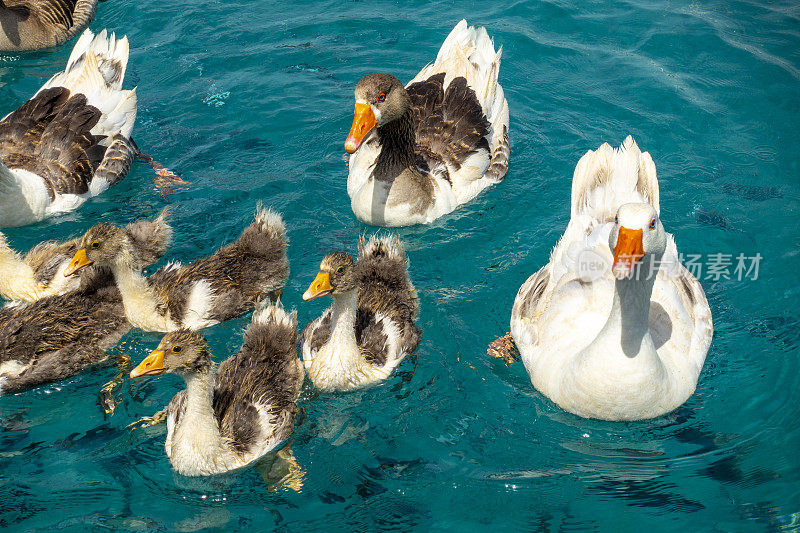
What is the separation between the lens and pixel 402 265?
26.3ft

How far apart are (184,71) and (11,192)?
411 cm

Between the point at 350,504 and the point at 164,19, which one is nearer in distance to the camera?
the point at 350,504

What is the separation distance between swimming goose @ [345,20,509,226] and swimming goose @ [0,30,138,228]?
3023 mm

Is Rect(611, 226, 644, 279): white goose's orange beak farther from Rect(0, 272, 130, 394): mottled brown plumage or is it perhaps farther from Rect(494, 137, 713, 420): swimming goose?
Rect(0, 272, 130, 394): mottled brown plumage

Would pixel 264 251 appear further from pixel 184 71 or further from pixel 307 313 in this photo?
pixel 184 71

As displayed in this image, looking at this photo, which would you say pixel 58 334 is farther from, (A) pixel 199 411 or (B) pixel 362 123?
(B) pixel 362 123

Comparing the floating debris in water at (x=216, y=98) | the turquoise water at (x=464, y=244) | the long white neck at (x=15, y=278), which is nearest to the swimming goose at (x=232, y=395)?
the turquoise water at (x=464, y=244)

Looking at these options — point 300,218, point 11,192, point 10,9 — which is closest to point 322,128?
point 300,218

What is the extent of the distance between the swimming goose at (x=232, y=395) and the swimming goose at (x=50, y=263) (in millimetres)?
1619

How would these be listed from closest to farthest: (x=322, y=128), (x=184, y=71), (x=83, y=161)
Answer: (x=83, y=161) < (x=322, y=128) < (x=184, y=71)

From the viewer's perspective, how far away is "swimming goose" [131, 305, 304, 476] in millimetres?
6219

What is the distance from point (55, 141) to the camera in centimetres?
975

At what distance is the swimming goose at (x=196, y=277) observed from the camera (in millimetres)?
7504

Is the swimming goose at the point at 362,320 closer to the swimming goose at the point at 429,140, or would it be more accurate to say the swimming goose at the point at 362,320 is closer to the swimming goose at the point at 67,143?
the swimming goose at the point at 429,140
